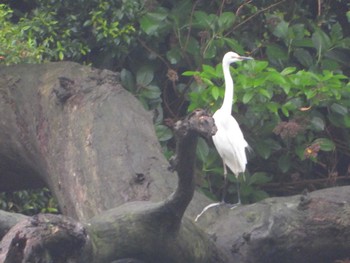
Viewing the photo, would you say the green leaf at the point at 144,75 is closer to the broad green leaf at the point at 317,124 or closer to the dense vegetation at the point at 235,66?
the dense vegetation at the point at 235,66

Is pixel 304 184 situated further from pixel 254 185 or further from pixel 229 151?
pixel 229 151

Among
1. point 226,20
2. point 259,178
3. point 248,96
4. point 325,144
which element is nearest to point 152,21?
point 226,20

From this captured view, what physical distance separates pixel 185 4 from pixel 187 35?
166mm

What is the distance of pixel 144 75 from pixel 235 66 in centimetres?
46

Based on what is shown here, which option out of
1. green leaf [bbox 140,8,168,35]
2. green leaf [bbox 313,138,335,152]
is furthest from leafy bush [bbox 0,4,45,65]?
green leaf [bbox 313,138,335,152]

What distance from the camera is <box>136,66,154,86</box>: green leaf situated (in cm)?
618

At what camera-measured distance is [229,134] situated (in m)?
5.58

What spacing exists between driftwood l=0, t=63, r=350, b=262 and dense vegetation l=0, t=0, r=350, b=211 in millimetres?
460

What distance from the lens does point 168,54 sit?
6.18 meters

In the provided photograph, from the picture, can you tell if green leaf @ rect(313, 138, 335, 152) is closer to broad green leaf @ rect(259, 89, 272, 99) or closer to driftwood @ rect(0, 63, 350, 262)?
broad green leaf @ rect(259, 89, 272, 99)

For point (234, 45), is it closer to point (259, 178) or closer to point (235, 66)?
point (235, 66)

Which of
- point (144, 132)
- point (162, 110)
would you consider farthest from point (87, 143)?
point (162, 110)

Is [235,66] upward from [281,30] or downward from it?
downward

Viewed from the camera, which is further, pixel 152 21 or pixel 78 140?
pixel 152 21
